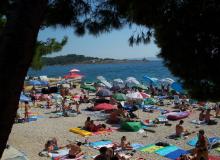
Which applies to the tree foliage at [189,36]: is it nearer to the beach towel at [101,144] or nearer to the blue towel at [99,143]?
the beach towel at [101,144]

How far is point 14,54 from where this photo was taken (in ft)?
8.48

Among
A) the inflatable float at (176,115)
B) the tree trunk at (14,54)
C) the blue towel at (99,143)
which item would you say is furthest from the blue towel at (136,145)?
the tree trunk at (14,54)

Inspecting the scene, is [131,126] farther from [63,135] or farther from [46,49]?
[46,49]

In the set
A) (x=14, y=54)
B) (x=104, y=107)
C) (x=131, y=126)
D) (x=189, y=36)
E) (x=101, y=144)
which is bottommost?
(x=101, y=144)

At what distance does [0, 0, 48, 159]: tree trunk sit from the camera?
2.55 m

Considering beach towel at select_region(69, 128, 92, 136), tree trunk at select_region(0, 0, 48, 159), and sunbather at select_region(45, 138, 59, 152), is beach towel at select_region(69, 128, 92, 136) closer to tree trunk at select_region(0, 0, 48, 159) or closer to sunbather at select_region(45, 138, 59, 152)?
sunbather at select_region(45, 138, 59, 152)

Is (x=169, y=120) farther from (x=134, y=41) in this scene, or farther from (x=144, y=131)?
(x=134, y=41)

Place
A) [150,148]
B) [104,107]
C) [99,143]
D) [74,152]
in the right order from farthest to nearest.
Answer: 1. [104,107]
2. [99,143]
3. [150,148]
4. [74,152]

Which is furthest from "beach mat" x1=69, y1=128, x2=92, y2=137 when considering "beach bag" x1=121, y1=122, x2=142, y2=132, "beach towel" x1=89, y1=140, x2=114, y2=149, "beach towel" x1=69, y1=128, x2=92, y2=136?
"beach bag" x1=121, y1=122, x2=142, y2=132

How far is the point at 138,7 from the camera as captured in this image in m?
4.99

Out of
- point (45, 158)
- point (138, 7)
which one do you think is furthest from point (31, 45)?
point (45, 158)

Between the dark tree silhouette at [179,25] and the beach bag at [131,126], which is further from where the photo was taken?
the beach bag at [131,126]

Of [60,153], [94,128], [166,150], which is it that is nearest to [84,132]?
[94,128]

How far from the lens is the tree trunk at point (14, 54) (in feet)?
8.38
